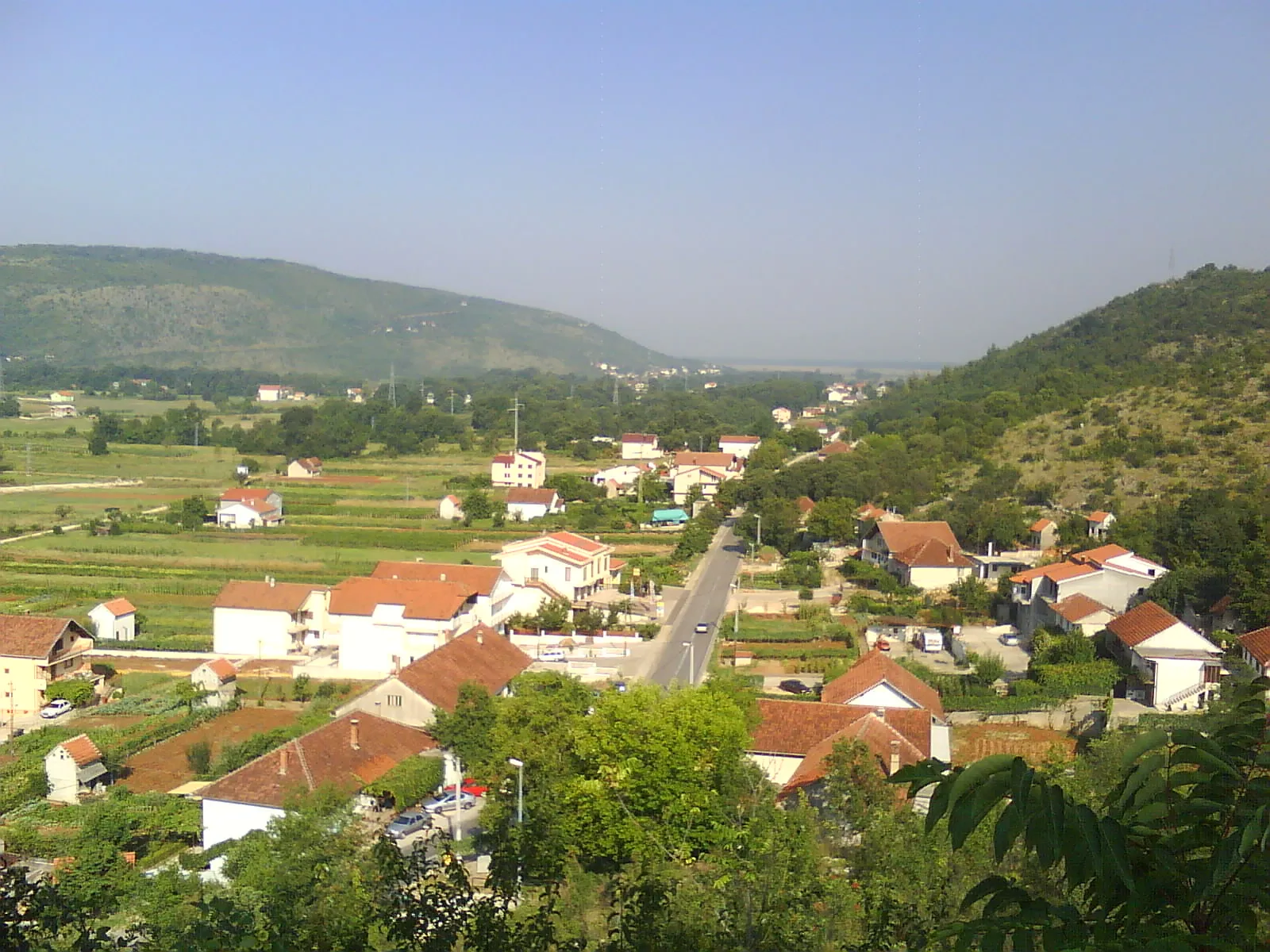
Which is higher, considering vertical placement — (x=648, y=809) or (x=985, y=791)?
(x=985, y=791)

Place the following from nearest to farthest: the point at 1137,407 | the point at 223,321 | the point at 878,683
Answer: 1. the point at 878,683
2. the point at 1137,407
3. the point at 223,321

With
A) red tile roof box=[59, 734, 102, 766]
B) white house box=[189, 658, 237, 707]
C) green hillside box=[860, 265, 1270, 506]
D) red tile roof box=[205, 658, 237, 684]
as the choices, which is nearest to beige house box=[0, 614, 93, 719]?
white house box=[189, 658, 237, 707]

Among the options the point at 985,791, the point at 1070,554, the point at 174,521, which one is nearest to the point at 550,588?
the point at 1070,554

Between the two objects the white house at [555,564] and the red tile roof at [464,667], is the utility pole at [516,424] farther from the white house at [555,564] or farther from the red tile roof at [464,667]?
the red tile roof at [464,667]

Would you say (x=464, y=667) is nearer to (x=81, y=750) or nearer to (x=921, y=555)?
(x=81, y=750)

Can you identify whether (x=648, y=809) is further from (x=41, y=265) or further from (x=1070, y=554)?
(x=41, y=265)

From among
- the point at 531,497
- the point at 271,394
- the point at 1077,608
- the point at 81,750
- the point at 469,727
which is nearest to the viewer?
the point at 81,750

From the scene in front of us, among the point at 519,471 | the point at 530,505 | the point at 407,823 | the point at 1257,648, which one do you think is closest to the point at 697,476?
the point at 519,471
